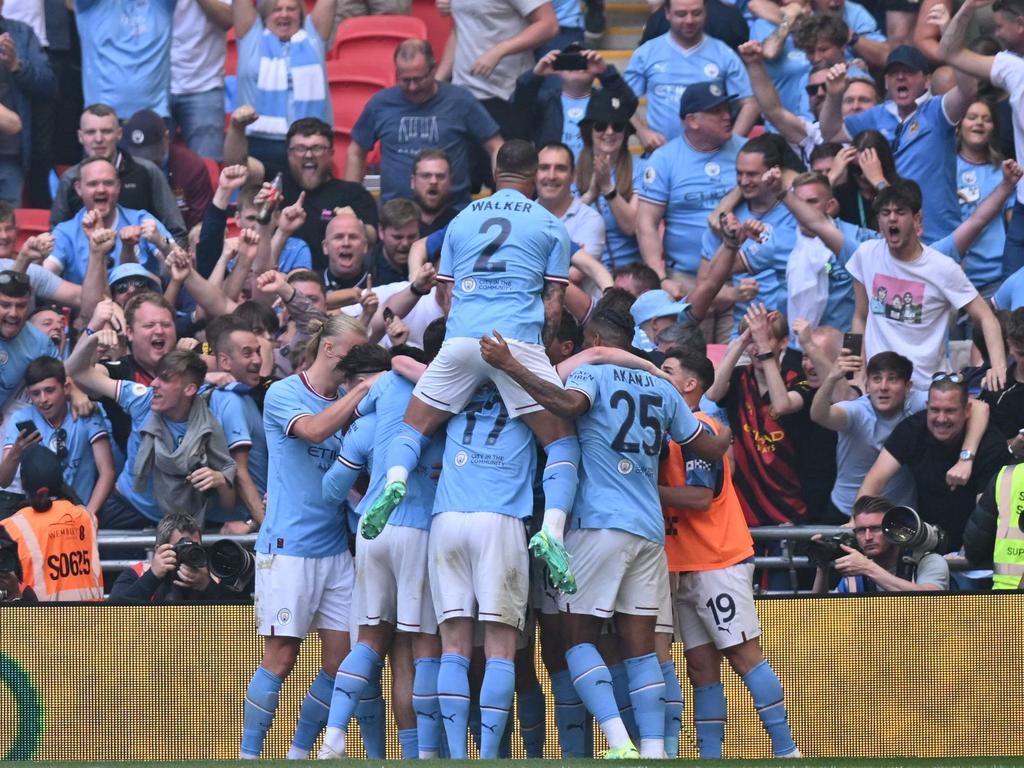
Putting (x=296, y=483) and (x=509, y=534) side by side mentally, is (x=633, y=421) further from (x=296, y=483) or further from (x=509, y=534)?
(x=296, y=483)

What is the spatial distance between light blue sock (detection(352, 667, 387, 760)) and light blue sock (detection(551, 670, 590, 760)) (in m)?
0.83

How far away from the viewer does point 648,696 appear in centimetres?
827

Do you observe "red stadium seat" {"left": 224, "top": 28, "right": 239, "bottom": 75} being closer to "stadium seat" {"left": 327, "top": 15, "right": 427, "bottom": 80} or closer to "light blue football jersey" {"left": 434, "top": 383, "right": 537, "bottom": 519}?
"stadium seat" {"left": 327, "top": 15, "right": 427, "bottom": 80}

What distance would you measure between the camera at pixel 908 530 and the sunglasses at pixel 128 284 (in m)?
5.04

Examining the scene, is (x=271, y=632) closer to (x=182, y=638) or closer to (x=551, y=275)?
(x=182, y=638)

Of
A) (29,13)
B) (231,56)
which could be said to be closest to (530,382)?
(29,13)

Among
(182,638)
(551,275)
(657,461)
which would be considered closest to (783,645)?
(657,461)

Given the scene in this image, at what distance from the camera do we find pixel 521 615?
8289mm

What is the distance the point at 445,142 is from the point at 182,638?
5281 mm

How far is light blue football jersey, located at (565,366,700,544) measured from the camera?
8422mm

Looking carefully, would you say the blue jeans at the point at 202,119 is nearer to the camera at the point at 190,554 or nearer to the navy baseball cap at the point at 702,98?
the navy baseball cap at the point at 702,98

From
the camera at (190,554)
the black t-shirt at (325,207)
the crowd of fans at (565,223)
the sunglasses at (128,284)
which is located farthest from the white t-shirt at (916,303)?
the sunglasses at (128,284)

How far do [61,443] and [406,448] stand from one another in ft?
11.4

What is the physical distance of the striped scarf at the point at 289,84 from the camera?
46.9 ft
